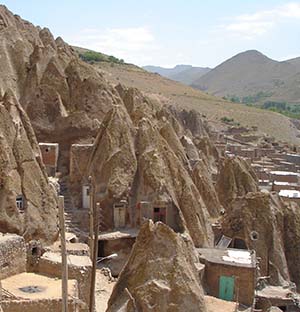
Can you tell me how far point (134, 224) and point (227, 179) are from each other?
50.9ft

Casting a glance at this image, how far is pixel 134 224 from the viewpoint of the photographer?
88.7 feet

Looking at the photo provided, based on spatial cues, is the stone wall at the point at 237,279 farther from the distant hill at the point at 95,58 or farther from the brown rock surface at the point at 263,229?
the distant hill at the point at 95,58

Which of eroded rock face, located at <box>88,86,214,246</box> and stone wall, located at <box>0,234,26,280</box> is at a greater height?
eroded rock face, located at <box>88,86,214,246</box>

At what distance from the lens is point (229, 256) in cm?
2444

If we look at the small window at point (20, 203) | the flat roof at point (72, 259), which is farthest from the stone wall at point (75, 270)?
the small window at point (20, 203)

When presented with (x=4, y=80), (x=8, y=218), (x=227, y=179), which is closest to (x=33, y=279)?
(x=8, y=218)

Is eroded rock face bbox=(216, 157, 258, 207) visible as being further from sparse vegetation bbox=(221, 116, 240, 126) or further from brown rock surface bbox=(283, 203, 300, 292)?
sparse vegetation bbox=(221, 116, 240, 126)

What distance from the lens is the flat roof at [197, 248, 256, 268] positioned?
917 inches

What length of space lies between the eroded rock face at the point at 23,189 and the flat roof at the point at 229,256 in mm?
6517

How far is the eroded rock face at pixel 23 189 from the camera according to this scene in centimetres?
2164

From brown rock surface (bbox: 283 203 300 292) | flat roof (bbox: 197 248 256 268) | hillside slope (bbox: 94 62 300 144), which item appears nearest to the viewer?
flat roof (bbox: 197 248 256 268)

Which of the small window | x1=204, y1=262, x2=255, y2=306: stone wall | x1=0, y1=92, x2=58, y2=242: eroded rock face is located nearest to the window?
x1=204, y1=262, x2=255, y2=306: stone wall

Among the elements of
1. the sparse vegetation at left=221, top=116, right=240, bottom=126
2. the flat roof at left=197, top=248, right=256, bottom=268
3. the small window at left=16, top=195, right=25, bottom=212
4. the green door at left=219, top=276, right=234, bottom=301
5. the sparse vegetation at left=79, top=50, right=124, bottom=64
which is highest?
the sparse vegetation at left=79, top=50, right=124, bottom=64

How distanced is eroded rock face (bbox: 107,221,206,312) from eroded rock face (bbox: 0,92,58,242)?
5901 millimetres
